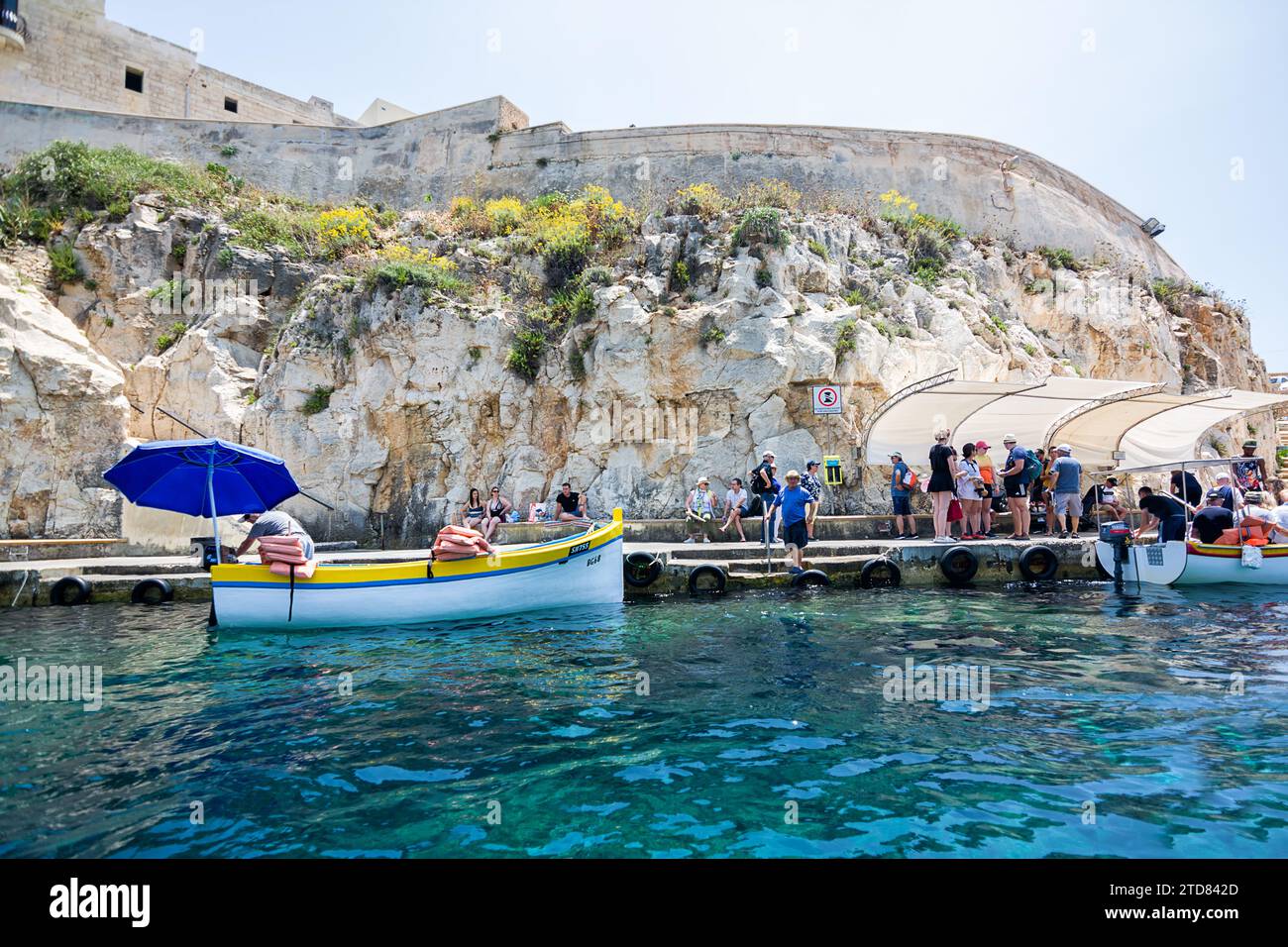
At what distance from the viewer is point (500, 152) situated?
24891 millimetres

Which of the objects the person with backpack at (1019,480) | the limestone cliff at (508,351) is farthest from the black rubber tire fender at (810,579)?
the limestone cliff at (508,351)

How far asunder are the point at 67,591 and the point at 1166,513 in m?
17.3

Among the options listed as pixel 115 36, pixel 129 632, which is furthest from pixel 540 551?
pixel 115 36

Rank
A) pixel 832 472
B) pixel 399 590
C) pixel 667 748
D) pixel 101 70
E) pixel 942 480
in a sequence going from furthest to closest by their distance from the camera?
pixel 101 70 → pixel 832 472 → pixel 942 480 → pixel 399 590 → pixel 667 748

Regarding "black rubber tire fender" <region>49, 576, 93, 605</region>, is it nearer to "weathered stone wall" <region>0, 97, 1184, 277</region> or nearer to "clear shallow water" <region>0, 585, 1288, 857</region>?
"clear shallow water" <region>0, 585, 1288, 857</region>

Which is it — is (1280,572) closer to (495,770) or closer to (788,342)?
(788,342)

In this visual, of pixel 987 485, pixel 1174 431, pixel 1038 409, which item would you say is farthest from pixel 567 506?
pixel 1174 431

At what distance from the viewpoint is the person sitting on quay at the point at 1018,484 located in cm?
1238

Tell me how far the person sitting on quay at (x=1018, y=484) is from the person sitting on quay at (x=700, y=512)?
5413mm

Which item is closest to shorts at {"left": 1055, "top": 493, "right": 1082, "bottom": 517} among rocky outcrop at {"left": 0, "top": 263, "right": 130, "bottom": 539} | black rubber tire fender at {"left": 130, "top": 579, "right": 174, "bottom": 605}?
black rubber tire fender at {"left": 130, "top": 579, "right": 174, "bottom": 605}

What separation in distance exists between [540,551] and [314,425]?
11.7 meters

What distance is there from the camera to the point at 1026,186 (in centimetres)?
2339

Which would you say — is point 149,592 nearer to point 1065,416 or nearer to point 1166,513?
point 1166,513

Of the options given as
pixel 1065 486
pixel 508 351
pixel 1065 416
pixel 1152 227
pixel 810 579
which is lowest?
pixel 810 579
